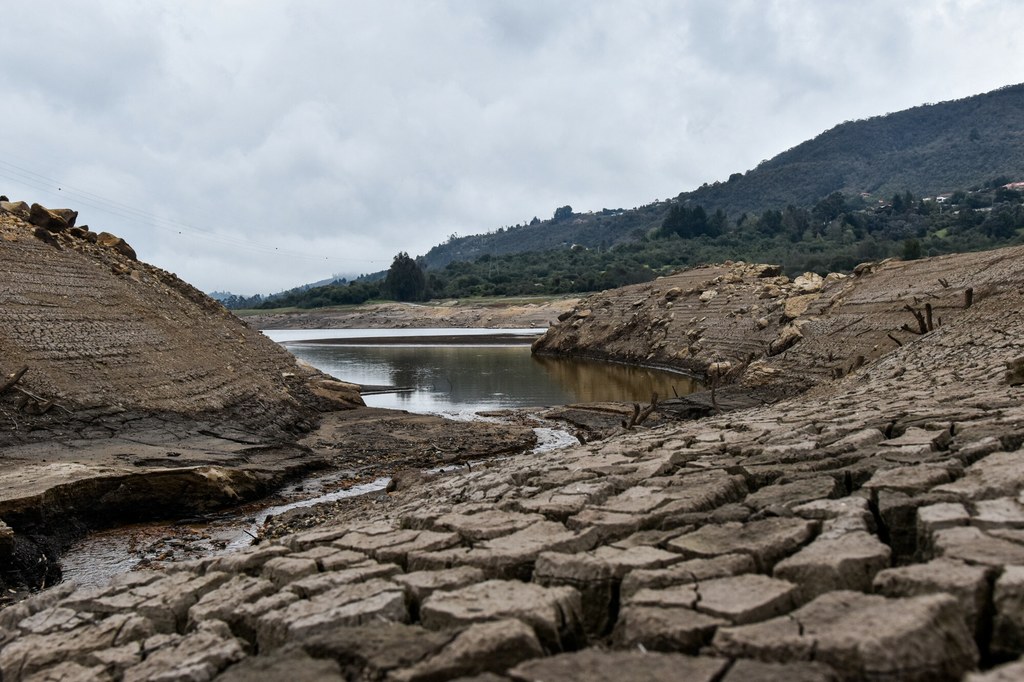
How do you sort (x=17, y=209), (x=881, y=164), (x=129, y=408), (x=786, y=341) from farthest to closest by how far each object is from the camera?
(x=881, y=164) → (x=786, y=341) → (x=17, y=209) → (x=129, y=408)

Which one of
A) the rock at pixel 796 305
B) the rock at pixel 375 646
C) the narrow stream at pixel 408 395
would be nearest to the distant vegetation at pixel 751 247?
the narrow stream at pixel 408 395

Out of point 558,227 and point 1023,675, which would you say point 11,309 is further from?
point 558,227

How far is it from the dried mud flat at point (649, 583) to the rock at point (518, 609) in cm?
1

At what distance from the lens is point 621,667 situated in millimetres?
2514

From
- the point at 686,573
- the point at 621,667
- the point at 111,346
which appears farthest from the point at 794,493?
the point at 111,346

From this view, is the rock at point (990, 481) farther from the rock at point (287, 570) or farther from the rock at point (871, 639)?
the rock at point (287, 570)

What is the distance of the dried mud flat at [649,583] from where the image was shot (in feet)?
8.07

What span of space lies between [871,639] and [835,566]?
27.3 inches

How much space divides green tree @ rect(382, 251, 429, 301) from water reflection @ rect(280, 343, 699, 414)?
39.6m

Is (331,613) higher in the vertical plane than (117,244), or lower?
lower

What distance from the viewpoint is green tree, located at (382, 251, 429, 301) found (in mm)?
80875

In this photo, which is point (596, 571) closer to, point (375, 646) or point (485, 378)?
point (375, 646)

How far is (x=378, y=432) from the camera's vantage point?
14.8 m

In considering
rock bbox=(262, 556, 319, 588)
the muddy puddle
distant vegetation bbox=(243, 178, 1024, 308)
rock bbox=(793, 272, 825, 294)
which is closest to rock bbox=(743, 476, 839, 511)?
rock bbox=(262, 556, 319, 588)
